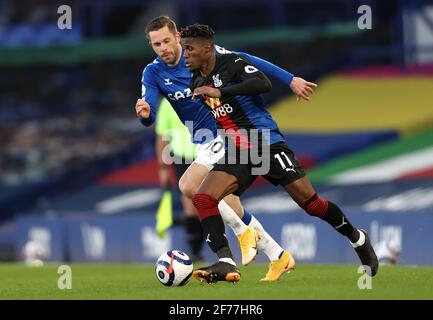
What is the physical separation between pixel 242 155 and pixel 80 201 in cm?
1429

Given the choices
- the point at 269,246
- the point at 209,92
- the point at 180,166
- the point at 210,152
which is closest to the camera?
the point at 209,92

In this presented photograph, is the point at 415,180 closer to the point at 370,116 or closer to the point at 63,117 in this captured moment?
the point at 370,116

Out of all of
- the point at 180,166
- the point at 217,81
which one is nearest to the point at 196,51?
the point at 217,81

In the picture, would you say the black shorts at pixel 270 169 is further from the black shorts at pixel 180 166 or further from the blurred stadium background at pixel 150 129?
the blurred stadium background at pixel 150 129

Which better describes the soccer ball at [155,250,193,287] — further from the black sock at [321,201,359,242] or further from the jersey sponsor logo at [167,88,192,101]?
the jersey sponsor logo at [167,88,192,101]

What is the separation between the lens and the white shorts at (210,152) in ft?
35.9

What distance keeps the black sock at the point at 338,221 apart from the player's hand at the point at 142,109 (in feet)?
5.22

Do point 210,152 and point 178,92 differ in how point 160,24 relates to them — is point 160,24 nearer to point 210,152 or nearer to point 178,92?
point 178,92

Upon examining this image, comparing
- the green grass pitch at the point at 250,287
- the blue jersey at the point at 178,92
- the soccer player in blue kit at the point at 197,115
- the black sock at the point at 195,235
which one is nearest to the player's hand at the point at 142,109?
the soccer player in blue kit at the point at 197,115

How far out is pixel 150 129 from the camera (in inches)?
1051

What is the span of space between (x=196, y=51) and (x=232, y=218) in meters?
1.46

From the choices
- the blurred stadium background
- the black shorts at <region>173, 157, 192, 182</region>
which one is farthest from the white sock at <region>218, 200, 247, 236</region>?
the blurred stadium background

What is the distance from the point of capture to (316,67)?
2756cm
